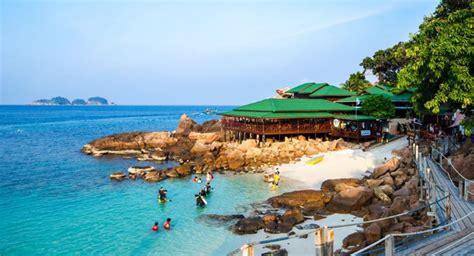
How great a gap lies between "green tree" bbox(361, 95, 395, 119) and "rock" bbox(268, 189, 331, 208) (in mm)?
20992

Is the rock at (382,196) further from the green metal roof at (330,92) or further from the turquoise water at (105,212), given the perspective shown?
the green metal roof at (330,92)

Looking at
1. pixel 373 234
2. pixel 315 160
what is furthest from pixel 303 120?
pixel 373 234

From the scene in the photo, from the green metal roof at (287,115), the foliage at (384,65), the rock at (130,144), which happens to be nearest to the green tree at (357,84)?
the foliage at (384,65)

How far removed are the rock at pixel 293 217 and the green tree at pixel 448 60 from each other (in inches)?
343

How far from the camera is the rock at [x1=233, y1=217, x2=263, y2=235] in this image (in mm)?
18984

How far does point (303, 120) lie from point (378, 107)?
8.63 m

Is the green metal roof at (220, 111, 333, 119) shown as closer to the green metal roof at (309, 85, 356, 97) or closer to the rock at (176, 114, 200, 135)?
the green metal roof at (309, 85, 356, 97)

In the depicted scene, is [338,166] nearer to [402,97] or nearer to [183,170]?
[183,170]

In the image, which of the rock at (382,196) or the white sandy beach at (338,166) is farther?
Answer: the white sandy beach at (338,166)

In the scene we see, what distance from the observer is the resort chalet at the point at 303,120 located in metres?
41.3

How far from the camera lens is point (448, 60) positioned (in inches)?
669

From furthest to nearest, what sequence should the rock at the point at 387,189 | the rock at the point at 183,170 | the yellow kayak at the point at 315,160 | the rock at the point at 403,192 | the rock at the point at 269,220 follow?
the rock at the point at 183,170, the yellow kayak at the point at 315,160, the rock at the point at 387,189, the rock at the point at 403,192, the rock at the point at 269,220

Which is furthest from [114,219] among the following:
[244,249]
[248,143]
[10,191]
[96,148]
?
[96,148]

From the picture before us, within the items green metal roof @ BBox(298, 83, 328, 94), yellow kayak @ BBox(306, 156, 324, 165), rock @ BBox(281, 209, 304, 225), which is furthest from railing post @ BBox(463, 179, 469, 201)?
green metal roof @ BBox(298, 83, 328, 94)
